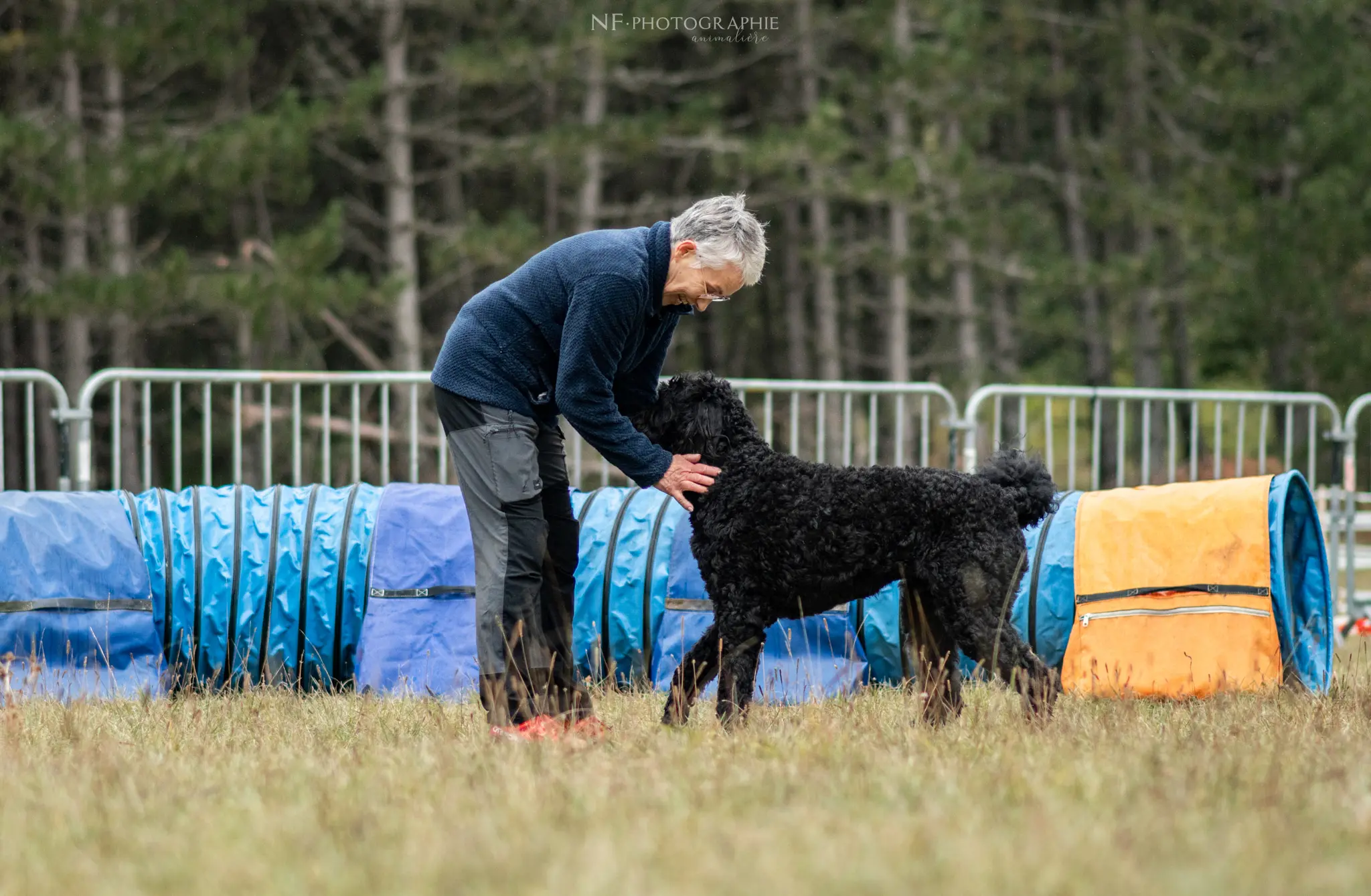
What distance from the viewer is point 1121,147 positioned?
1958cm

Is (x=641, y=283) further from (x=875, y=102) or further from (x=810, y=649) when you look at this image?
(x=875, y=102)

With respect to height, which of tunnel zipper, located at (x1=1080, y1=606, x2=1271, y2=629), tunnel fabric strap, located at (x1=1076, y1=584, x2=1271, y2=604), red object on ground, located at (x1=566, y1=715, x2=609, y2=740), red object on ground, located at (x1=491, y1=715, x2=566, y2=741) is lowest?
red object on ground, located at (x1=566, y1=715, x2=609, y2=740)

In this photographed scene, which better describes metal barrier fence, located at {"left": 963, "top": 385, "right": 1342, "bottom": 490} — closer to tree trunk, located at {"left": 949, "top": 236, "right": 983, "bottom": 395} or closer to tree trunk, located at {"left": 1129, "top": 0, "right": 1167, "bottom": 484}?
tree trunk, located at {"left": 949, "top": 236, "right": 983, "bottom": 395}

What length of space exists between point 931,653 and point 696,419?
1.06 metres

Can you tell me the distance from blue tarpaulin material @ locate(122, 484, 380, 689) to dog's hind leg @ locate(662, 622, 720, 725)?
180cm

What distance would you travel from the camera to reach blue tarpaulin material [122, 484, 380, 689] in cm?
541

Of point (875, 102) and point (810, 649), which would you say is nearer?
point (810, 649)

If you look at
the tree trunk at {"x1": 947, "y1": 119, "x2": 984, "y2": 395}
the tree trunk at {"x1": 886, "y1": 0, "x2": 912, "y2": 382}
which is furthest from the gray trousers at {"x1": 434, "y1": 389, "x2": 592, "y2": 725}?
the tree trunk at {"x1": 947, "y1": 119, "x2": 984, "y2": 395}

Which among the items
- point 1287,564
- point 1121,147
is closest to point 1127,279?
point 1121,147

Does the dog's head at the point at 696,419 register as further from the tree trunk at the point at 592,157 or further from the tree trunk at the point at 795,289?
the tree trunk at the point at 795,289

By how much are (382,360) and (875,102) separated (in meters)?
6.42

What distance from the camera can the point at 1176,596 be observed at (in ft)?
16.5

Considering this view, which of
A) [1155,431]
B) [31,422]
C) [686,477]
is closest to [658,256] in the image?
[686,477]

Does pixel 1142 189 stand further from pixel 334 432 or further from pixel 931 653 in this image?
pixel 931 653
